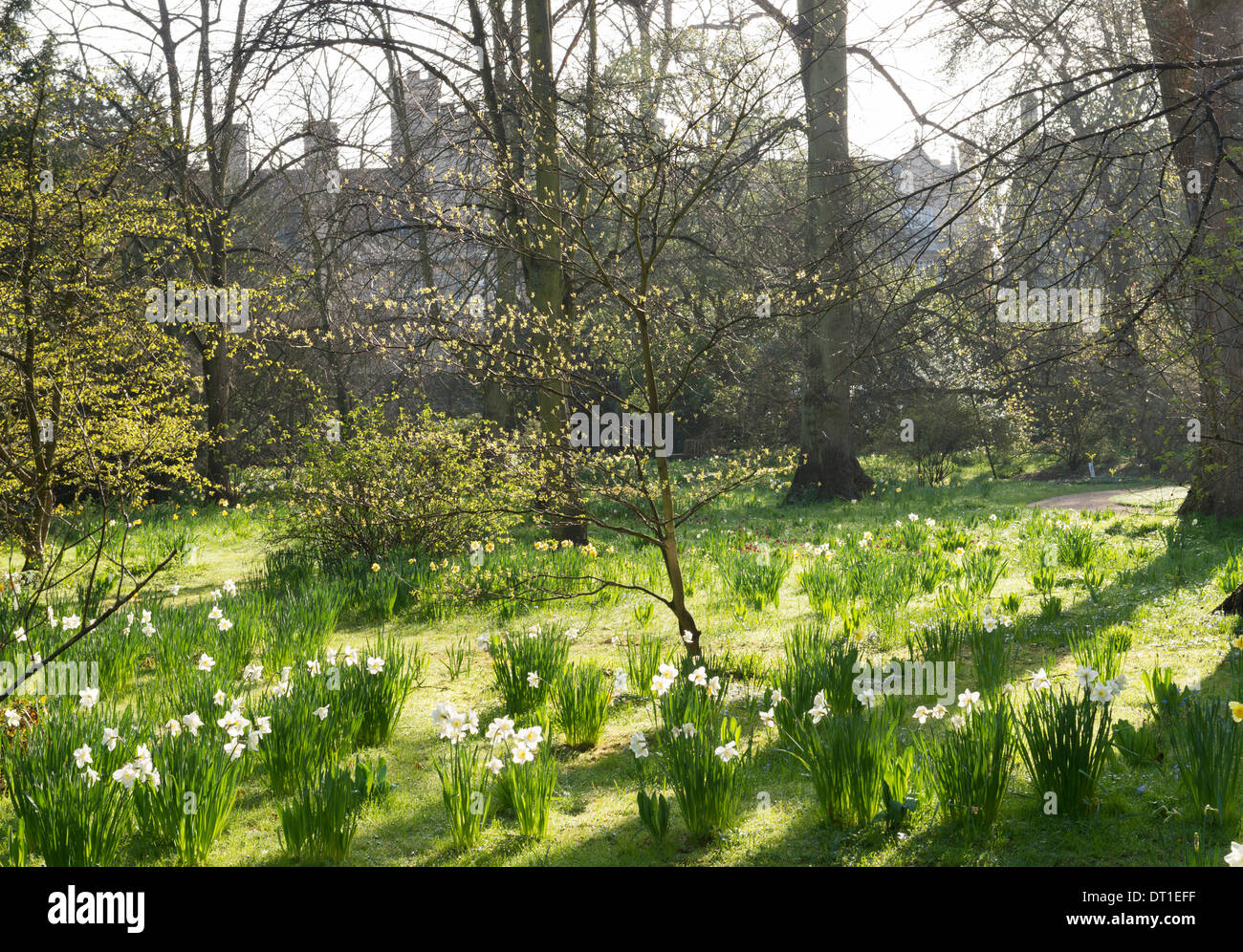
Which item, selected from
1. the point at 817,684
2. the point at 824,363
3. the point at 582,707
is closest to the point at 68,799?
the point at 582,707

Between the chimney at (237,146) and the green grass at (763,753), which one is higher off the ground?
the chimney at (237,146)

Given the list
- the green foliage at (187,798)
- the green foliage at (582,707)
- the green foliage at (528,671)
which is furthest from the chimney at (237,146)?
the green foliage at (187,798)

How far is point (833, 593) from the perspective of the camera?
5832mm

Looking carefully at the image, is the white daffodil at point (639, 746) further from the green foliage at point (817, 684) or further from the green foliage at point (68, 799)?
the green foliage at point (68, 799)

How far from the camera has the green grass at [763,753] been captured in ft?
9.49

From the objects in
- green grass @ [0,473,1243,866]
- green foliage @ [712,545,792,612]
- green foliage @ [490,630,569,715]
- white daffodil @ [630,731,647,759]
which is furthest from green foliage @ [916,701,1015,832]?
green foliage @ [712,545,792,612]

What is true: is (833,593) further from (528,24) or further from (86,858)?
(528,24)

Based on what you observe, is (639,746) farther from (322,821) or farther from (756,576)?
(756,576)

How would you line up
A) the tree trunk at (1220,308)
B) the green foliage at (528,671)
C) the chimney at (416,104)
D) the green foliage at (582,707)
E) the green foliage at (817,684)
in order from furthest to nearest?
the chimney at (416,104)
the tree trunk at (1220,308)
the green foliage at (528,671)
the green foliage at (582,707)
the green foliage at (817,684)

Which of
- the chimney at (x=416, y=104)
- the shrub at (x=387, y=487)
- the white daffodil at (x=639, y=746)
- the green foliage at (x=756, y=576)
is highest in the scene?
the chimney at (x=416, y=104)

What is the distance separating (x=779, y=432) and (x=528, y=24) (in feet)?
39.4

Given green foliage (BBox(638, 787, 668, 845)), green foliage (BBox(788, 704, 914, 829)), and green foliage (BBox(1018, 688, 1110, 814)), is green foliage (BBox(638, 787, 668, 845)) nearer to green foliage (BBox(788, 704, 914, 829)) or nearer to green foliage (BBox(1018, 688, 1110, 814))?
green foliage (BBox(788, 704, 914, 829))

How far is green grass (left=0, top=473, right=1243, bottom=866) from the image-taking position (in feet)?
9.49
